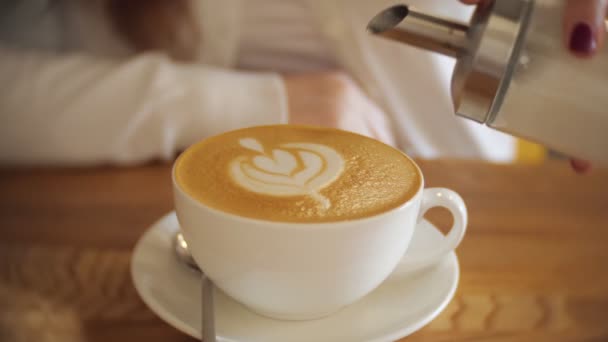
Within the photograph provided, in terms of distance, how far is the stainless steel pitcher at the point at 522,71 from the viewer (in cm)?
32

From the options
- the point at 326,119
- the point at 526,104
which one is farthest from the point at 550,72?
the point at 326,119

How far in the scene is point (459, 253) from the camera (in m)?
0.47

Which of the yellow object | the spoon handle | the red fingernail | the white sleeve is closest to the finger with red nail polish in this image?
the red fingernail

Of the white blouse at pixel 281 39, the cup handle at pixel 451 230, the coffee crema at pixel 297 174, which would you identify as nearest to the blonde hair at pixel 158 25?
the white blouse at pixel 281 39

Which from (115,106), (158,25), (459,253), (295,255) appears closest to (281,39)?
(158,25)

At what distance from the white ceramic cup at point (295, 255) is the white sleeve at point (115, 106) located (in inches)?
12.1

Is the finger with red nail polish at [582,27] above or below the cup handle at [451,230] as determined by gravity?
above

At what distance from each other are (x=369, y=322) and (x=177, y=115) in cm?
39

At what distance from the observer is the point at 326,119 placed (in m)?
0.63

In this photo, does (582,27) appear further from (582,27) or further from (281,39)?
(281,39)

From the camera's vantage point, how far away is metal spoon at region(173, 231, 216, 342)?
1.07 ft

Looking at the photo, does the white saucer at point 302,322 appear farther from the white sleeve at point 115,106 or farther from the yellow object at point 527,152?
the yellow object at point 527,152

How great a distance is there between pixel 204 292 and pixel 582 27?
286 mm

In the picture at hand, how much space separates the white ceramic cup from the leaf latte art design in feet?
0.10
